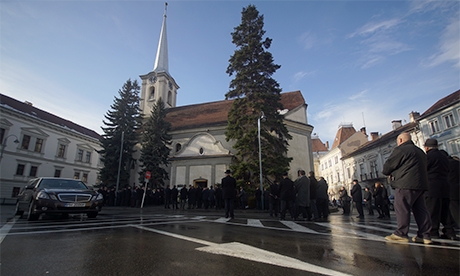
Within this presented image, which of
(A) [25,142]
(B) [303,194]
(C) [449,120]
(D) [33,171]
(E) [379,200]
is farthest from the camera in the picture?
(D) [33,171]

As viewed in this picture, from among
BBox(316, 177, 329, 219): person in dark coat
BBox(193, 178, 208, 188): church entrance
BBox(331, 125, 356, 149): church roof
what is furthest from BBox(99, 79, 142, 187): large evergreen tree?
BBox(331, 125, 356, 149): church roof

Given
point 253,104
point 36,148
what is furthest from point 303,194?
point 36,148

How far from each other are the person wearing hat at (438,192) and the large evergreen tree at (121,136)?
28528 millimetres

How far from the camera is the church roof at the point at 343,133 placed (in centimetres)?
5357

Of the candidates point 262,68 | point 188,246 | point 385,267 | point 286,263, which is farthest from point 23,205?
point 262,68

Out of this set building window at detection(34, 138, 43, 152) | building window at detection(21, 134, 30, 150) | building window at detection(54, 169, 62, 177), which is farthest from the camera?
building window at detection(54, 169, 62, 177)

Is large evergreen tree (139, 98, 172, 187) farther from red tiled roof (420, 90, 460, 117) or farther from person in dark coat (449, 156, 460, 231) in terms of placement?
red tiled roof (420, 90, 460, 117)

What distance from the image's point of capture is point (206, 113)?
3597 centimetres

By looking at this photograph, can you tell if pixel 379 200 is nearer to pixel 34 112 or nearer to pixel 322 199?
pixel 322 199

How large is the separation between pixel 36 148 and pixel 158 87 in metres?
20.2

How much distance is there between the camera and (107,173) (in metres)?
28.8

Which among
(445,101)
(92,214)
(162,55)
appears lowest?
(92,214)

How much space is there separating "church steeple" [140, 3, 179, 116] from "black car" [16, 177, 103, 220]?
3087 cm

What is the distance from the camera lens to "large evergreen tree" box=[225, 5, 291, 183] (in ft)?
67.3
